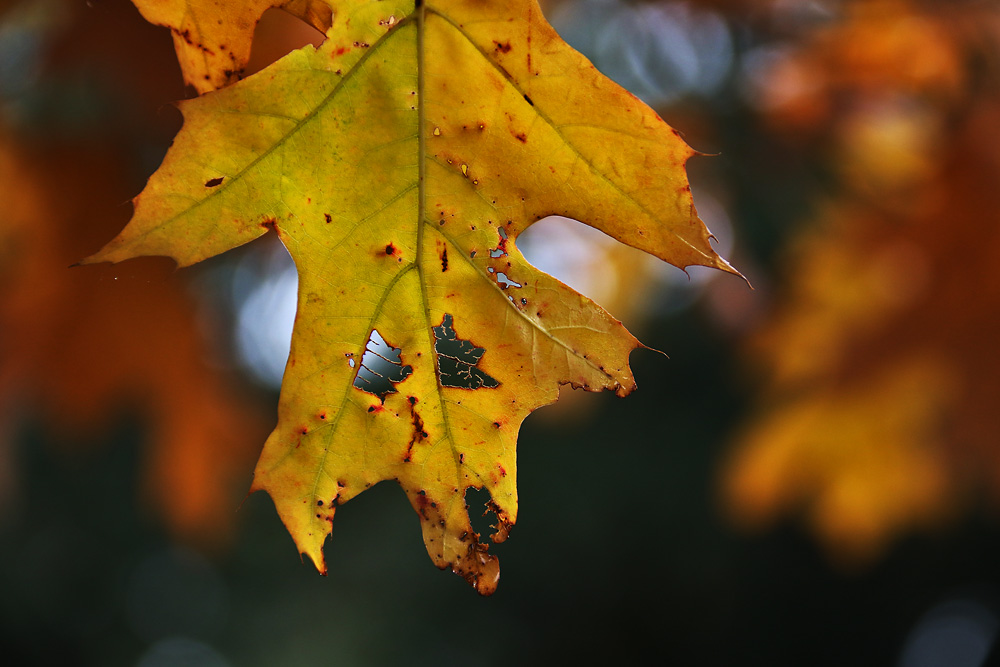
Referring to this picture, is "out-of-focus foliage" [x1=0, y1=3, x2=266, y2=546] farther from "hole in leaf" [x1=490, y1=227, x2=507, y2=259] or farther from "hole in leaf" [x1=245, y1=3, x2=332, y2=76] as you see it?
"hole in leaf" [x1=490, y1=227, x2=507, y2=259]

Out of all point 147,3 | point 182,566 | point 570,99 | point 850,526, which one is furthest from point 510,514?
point 182,566

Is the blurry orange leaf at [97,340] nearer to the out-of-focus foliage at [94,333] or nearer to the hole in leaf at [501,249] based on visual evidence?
the out-of-focus foliage at [94,333]

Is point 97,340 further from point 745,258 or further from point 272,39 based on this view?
point 745,258

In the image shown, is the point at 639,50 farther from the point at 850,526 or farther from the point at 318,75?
the point at 318,75

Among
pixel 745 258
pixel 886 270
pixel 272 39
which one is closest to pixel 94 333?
pixel 272 39

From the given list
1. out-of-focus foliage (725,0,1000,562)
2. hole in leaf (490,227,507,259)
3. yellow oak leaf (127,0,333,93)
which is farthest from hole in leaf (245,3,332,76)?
out-of-focus foliage (725,0,1000,562)
